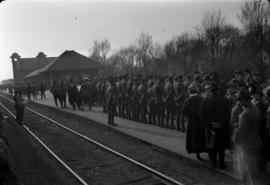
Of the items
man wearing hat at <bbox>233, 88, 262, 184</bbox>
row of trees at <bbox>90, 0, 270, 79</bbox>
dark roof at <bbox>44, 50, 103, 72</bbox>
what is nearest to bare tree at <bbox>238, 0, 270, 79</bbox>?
row of trees at <bbox>90, 0, 270, 79</bbox>

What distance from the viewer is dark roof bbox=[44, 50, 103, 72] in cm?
5819

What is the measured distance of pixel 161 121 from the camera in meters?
16.1

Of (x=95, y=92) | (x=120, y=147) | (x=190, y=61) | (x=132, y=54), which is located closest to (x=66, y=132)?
(x=120, y=147)

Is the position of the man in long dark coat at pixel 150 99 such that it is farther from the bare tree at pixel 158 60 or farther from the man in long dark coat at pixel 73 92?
the bare tree at pixel 158 60

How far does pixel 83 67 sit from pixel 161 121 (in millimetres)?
43305

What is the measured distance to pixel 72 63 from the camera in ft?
195

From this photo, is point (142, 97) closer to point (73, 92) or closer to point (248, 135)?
point (73, 92)

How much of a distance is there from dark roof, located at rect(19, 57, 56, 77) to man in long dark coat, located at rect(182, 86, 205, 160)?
3911 inches

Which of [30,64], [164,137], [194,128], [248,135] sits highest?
[30,64]

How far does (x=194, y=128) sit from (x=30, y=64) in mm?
104403

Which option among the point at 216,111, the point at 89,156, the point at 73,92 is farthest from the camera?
the point at 73,92

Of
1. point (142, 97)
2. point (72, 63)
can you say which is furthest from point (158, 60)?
point (142, 97)

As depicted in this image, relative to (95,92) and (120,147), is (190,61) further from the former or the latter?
(120,147)

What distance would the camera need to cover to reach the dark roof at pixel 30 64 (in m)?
→ 107
